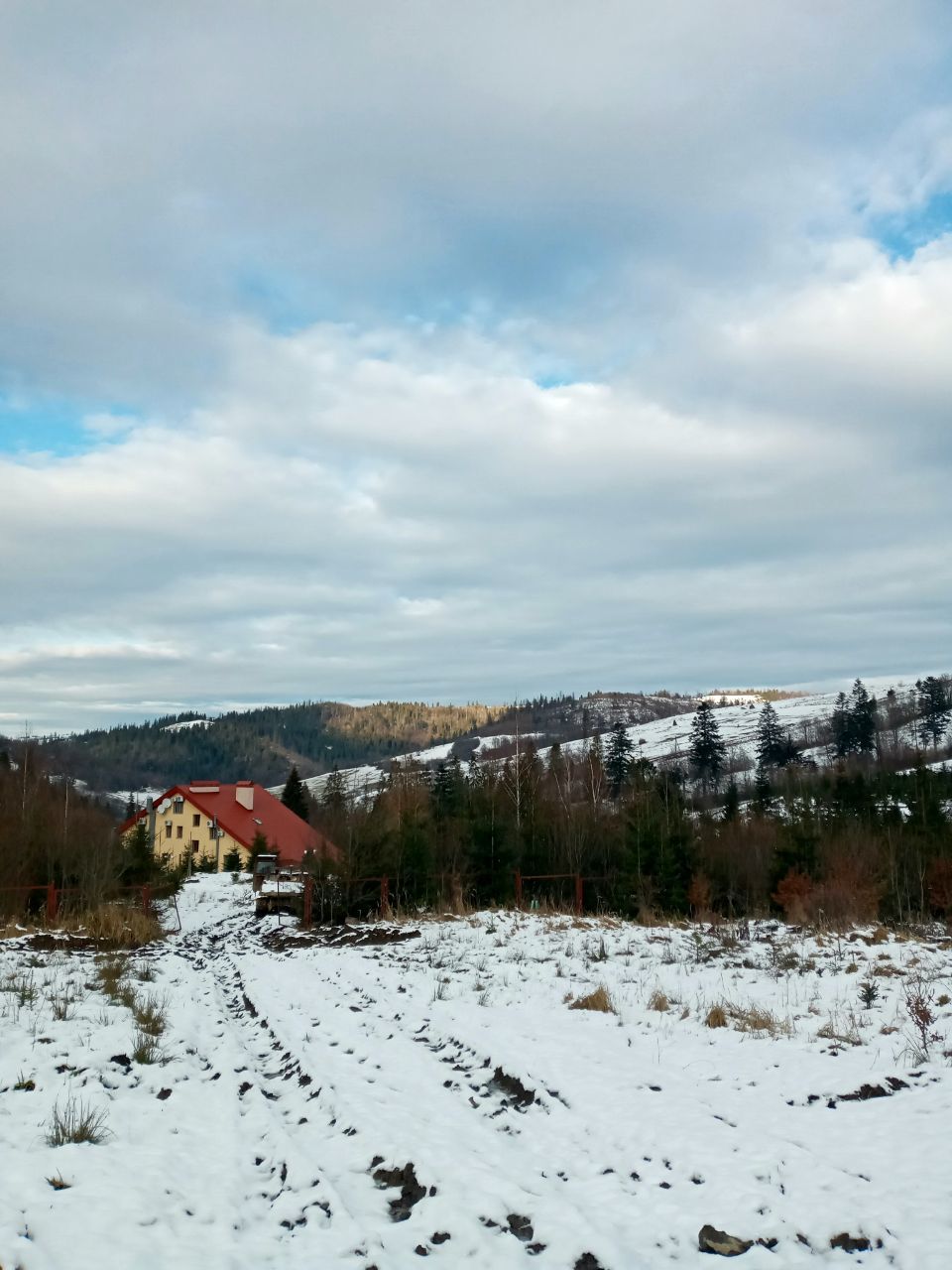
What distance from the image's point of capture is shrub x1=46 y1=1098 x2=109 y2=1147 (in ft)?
19.4

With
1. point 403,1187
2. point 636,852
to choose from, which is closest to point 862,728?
point 636,852

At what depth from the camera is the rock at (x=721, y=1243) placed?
4441 mm

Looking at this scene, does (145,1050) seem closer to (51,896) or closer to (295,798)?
(51,896)

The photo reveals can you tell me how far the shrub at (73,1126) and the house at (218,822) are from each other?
5505 centimetres

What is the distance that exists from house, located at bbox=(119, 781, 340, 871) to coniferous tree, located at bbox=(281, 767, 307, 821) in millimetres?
3609

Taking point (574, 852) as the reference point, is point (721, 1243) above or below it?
above

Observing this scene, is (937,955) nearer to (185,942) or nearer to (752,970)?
(752,970)

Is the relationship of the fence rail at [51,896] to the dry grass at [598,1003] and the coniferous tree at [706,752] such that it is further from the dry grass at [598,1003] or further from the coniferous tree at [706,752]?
the coniferous tree at [706,752]

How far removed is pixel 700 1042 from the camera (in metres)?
8.59

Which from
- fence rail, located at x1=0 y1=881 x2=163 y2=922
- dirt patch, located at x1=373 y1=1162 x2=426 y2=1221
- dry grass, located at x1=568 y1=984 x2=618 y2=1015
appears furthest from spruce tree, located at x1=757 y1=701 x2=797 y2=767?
dirt patch, located at x1=373 y1=1162 x2=426 y2=1221

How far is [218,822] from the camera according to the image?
6300 centimetres

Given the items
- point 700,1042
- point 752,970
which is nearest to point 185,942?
point 752,970

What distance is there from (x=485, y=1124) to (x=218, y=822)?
60615 mm

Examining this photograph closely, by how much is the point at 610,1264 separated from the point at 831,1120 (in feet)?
8.64
